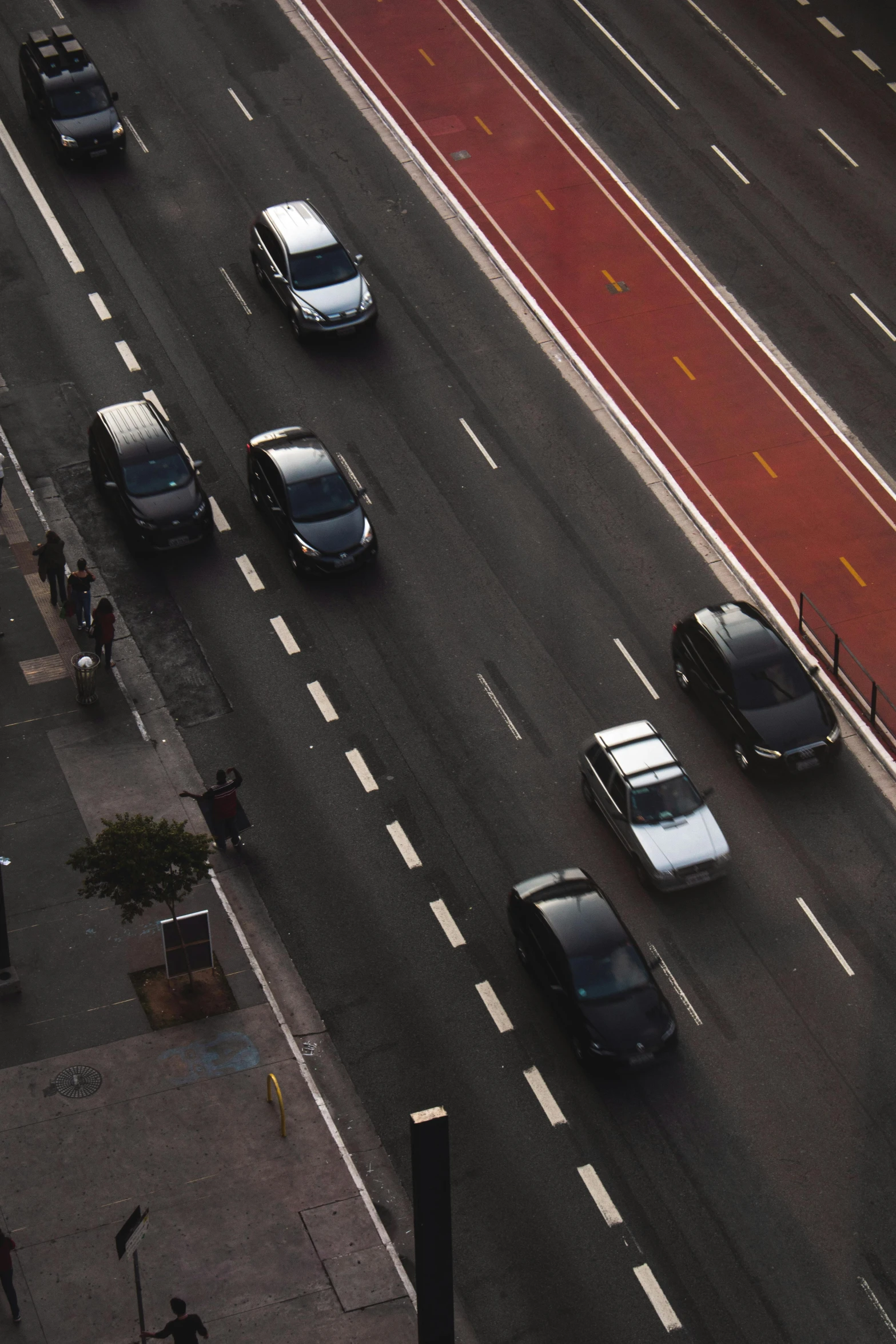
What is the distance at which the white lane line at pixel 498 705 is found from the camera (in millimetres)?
36250

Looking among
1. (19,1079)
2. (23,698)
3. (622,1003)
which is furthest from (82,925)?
(622,1003)

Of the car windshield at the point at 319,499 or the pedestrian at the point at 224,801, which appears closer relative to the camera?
the pedestrian at the point at 224,801

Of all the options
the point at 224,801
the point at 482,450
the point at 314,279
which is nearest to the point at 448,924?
the point at 224,801

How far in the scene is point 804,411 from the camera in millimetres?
43938

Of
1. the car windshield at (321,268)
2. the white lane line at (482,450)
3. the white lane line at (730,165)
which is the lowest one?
the car windshield at (321,268)

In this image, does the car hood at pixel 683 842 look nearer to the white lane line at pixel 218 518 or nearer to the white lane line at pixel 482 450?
the white lane line at pixel 482 450

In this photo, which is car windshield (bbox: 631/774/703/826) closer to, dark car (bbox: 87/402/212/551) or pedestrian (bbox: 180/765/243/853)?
pedestrian (bbox: 180/765/243/853)

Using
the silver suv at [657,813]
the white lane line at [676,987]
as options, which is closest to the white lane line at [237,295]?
the silver suv at [657,813]

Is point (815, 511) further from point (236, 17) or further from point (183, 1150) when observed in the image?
point (236, 17)

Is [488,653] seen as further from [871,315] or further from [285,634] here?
[871,315]

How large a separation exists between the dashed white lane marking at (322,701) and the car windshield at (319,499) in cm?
383

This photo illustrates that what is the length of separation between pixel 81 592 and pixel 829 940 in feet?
49.9

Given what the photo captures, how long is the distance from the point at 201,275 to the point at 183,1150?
2470cm

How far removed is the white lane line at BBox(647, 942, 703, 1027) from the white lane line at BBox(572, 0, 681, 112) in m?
28.5
